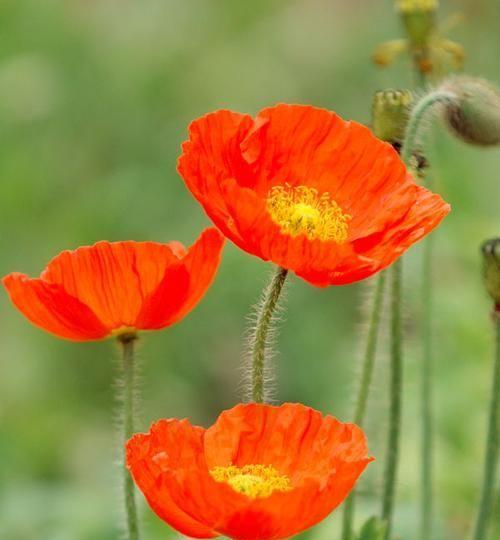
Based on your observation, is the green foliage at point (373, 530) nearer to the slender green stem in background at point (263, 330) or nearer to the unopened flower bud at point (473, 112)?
the slender green stem in background at point (263, 330)

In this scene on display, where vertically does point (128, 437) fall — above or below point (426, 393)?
below

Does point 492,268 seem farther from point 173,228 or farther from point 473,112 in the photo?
point 173,228

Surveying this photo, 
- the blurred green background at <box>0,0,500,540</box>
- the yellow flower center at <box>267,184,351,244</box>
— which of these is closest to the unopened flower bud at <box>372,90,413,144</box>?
the yellow flower center at <box>267,184,351,244</box>

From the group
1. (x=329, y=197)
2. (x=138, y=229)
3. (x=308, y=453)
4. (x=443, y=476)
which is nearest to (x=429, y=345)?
(x=329, y=197)

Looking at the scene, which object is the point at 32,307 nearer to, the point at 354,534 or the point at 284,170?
the point at 284,170

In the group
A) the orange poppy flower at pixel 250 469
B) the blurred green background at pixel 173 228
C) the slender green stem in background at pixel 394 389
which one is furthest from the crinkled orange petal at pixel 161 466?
the blurred green background at pixel 173 228

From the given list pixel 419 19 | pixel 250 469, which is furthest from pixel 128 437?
pixel 419 19
